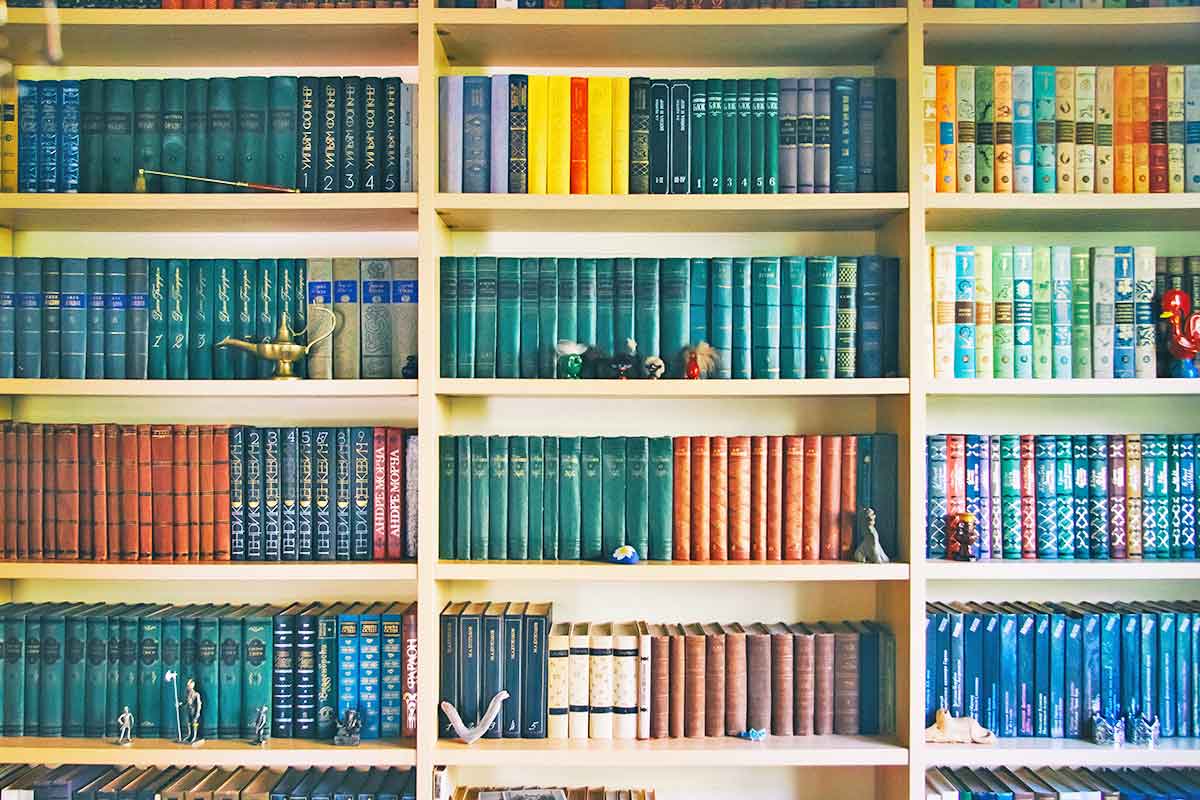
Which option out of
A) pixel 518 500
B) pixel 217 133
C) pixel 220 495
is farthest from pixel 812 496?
pixel 217 133

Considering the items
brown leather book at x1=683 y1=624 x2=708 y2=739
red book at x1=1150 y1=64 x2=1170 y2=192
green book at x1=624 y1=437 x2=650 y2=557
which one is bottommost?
brown leather book at x1=683 y1=624 x2=708 y2=739

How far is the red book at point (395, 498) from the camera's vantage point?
192 centimetres

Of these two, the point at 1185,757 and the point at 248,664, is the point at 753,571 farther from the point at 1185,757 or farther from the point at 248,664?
the point at 248,664

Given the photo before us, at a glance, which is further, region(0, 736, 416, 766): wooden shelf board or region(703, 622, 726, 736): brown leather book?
region(703, 622, 726, 736): brown leather book

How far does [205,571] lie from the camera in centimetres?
185

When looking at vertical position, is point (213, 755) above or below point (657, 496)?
below

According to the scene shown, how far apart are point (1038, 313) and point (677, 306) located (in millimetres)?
725

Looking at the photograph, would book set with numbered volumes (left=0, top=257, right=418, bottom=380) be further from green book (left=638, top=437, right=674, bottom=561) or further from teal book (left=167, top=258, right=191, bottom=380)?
green book (left=638, top=437, right=674, bottom=561)

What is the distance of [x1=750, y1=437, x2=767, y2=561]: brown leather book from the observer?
1924 millimetres

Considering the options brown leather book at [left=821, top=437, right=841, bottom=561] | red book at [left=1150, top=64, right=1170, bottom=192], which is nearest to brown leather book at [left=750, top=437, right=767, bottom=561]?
brown leather book at [left=821, top=437, right=841, bottom=561]

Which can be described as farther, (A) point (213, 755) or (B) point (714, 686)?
(B) point (714, 686)

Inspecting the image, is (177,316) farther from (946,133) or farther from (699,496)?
(946,133)

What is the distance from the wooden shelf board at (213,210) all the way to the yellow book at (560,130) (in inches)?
11.1

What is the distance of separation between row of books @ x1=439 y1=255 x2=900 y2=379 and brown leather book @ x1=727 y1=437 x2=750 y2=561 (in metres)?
0.15
